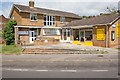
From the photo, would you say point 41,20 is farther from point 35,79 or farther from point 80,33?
point 35,79

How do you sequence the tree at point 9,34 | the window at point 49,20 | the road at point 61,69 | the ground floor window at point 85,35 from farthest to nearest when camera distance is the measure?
the window at point 49,20 < the tree at point 9,34 < the ground floor window at point 85,35 < the road at point 61,69

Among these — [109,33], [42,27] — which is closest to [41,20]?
[42,27]

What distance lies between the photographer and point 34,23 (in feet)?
123

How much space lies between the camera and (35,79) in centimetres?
945

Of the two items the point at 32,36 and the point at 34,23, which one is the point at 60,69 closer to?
the point at 32,36

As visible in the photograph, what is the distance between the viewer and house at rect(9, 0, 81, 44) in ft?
117

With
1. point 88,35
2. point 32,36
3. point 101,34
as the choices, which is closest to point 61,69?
point 101,34

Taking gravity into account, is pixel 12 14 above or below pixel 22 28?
above

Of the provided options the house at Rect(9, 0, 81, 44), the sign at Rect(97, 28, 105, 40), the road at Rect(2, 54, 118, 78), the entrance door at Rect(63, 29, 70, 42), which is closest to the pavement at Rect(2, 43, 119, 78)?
the road at Rect(2, 54, 118, 78)

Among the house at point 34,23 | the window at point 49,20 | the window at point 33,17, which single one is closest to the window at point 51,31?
the house at point 34,23

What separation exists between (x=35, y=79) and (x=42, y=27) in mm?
29057

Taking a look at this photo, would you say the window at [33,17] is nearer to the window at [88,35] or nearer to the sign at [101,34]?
the window at [88,35]

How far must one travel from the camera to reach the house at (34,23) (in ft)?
117

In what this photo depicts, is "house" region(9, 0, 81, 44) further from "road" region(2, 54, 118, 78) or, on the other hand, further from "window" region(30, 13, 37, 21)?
"road" region(2, 54, 118, 78)
